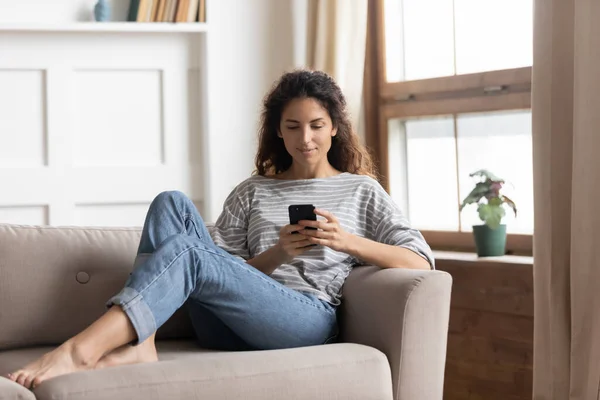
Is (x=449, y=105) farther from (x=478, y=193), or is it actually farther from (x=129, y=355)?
(x=129, y=355)

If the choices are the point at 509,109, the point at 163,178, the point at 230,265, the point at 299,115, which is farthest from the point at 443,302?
the point at 163,178

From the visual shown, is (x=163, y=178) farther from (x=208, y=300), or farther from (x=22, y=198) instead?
(x=208, y=300)

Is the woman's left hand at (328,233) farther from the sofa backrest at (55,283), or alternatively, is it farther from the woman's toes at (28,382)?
the woman's toes at (28,382)

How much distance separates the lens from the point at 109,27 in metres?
3.59

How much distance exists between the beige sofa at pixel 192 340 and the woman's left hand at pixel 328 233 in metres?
0.11

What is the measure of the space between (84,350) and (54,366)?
67 mm

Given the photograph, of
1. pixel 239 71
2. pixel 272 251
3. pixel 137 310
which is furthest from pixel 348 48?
pixel 137 310

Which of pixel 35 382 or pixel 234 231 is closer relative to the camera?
pixel 35 382

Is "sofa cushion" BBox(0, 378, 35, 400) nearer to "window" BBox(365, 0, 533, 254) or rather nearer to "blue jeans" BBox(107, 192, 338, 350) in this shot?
"blue jeans" BBox(107, 192, 338, 350)

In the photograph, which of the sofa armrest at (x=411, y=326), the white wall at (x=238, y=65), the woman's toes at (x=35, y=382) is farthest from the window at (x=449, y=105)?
the woman's toes at (x=35, y=382)

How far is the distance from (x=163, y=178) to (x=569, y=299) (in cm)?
174

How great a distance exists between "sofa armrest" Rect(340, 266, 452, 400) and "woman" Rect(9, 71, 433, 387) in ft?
0.42

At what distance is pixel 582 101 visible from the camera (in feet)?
8.10

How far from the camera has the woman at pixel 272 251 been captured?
1975mm
